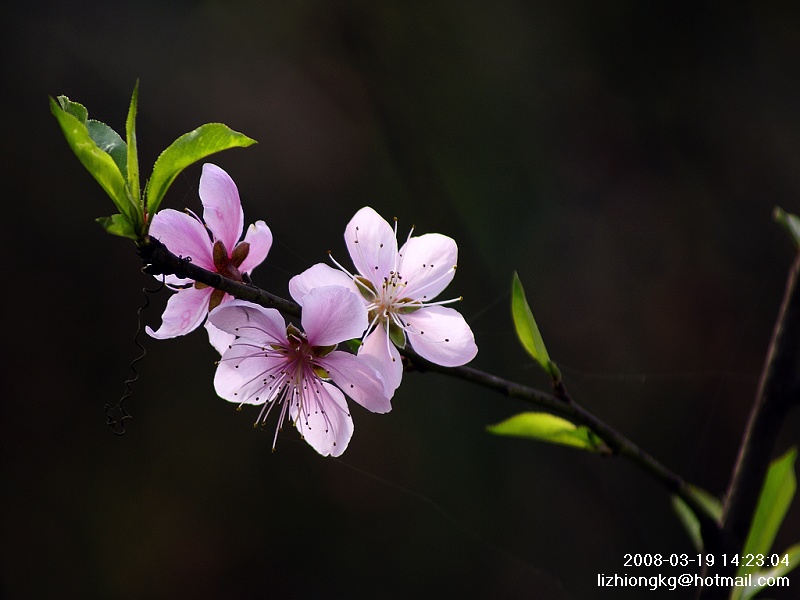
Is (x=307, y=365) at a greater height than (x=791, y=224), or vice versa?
(x=791, y=224)

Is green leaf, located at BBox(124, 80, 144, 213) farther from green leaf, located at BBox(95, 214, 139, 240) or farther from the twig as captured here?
the twig

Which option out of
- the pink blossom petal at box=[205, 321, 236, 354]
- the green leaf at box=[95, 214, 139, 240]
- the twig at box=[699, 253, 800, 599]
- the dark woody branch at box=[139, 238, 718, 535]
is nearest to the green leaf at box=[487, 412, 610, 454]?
the dark woody branch at box=[139, 238, 718, 535]

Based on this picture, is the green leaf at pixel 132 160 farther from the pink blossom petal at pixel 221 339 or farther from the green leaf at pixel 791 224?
the green leaf at pixel 791 224

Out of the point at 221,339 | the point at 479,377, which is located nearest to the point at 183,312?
the point at 221,339

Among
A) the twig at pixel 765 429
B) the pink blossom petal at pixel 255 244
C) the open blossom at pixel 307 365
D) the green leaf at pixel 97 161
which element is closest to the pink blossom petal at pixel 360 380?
the open blossom at pixel 307 365

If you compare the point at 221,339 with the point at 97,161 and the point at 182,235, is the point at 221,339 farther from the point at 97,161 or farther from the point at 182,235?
the point at 97,161
